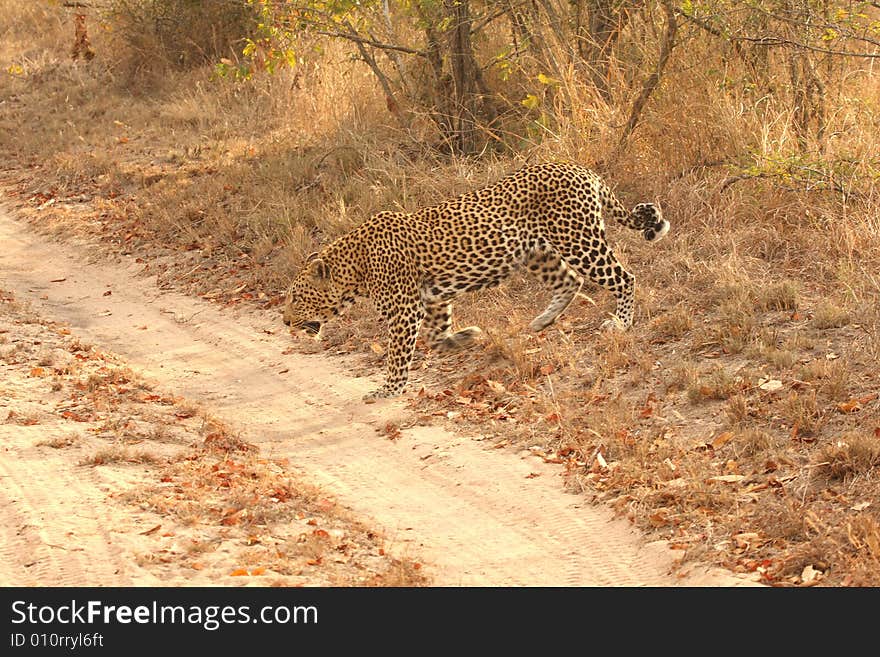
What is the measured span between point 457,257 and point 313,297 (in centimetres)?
122

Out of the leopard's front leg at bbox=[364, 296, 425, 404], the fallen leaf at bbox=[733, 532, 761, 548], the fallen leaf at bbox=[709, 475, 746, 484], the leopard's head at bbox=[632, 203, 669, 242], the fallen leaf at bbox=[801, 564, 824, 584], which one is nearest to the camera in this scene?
the fallen leaf at bbox=[801, 564, 824, 584]

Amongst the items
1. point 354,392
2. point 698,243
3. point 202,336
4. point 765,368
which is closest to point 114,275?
point 202,336

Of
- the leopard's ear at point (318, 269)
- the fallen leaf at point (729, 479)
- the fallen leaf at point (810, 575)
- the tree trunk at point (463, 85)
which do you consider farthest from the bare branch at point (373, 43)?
the fallen leaf at point (810, 575)

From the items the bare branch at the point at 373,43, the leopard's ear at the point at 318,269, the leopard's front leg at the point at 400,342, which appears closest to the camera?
the leopard's front leg at the point at 400,342

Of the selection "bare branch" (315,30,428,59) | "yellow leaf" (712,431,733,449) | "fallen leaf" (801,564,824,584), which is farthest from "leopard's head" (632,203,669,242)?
"bare branch" (315,30,428,59)

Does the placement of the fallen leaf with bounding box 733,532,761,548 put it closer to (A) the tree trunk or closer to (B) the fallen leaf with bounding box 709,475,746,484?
(B) the fallen leaf with bounding box 709,475,746,484

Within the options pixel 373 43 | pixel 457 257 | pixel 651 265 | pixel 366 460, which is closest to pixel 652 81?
pixel 651 265

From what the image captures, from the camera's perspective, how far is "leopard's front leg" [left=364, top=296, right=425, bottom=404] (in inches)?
344

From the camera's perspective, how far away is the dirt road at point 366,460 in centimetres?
619

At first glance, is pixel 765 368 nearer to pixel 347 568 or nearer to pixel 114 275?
pixel 347 568

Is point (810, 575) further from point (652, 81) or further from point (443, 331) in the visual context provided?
point (652, 81)

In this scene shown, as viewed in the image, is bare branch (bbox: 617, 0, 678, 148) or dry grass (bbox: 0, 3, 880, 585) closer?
dry grass (bbox: 0, 3, 880, 585)

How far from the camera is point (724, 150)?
37.2ft

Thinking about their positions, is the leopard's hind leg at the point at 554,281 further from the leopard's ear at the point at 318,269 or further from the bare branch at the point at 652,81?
the bare branch at the point at 652,81
